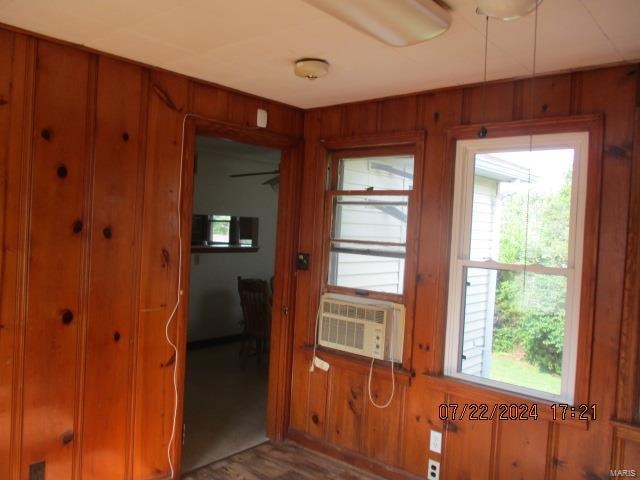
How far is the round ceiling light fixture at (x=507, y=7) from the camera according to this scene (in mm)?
1530

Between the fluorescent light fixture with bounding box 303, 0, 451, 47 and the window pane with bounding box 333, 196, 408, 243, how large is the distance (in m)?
1.39

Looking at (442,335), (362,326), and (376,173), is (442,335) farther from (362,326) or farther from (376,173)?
(376,173)

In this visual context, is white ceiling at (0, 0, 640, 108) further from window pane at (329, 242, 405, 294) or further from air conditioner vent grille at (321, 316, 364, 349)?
air conditioner vent grille at (321, 316, 364, 349)

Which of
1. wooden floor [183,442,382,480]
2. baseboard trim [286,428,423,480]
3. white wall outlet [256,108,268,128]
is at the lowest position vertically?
wooden floor [183,442,382,480]

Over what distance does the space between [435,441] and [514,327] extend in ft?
2.65

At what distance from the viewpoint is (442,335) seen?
2.80 m

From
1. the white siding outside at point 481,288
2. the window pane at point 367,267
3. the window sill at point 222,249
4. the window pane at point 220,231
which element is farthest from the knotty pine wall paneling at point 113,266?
the window pane at point 220,231

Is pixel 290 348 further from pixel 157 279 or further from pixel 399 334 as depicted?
pixel 157 279

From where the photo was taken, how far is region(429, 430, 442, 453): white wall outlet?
2.77 metres

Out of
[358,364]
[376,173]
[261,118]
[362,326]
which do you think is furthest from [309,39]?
[358,364]

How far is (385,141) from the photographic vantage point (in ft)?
10.1

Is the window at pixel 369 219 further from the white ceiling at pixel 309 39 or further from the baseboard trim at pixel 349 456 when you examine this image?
the baseboard trim at pixel 349 456

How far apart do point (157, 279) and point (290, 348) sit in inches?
47.2

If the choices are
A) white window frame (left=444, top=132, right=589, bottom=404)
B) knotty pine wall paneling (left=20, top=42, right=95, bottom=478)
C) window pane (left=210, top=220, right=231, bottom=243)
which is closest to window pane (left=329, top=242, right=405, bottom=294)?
white window frame (left=444, top=132, right=589, bottom=404)
